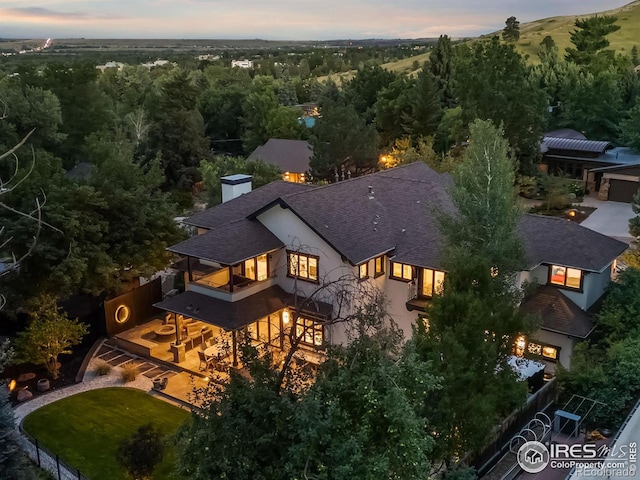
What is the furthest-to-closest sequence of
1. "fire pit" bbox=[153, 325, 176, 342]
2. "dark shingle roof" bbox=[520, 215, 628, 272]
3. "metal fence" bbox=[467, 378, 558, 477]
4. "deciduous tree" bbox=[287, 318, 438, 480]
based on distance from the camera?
1. "fire pit" bbox=[153, 325, 176, 342]
2. "dark shingle roof" bbox=[520, 215, 628, 272]
3. "metal fence" bbox=[467, 378, 558, 477]
4. "deciduous tree" bbox=[287, 318, 438, 480]

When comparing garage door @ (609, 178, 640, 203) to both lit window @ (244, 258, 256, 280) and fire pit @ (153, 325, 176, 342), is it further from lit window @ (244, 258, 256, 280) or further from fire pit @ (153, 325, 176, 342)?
fire pit @ (153, 325, 176, 342)

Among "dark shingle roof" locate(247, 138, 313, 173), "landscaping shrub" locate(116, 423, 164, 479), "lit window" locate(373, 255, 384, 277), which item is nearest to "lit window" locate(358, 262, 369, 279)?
"lit window" locate(373, 255, 384, 277)

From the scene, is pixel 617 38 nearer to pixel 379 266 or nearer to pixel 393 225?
pixel 393 225

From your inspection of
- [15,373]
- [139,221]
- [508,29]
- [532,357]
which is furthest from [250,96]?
[508,29]

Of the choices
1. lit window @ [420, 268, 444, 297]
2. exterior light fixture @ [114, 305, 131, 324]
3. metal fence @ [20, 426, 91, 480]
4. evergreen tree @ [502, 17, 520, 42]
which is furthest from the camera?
evergreen tree @ [502, 17, 520, 42]

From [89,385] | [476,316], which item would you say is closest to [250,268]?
[89,385]
